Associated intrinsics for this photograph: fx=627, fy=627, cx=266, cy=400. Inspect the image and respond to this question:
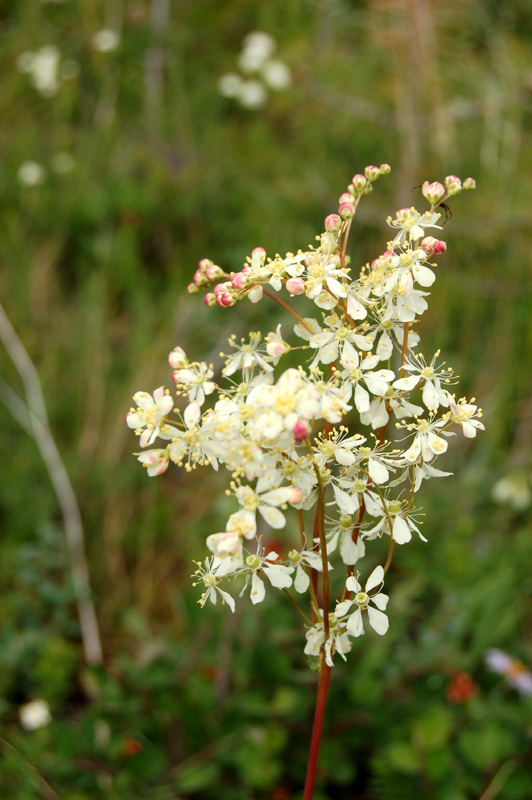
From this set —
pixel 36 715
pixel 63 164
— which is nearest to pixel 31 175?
pixel 63 164

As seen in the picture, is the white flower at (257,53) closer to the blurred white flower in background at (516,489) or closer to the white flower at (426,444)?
the blurred white flower in background at (516,489)

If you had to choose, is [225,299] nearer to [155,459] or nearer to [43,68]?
[155,459]

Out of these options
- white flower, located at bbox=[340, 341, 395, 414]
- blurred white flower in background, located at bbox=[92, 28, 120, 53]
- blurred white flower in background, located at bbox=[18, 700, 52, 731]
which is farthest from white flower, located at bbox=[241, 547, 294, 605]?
blurred white flower in background, located at bbox=[92, 28, 120, 53]

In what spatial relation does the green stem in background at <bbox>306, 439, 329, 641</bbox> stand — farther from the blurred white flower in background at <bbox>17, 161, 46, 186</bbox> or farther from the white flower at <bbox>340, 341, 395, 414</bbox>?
the blurred white flower in background at <bbox>17, 161, 46, 186</bbox>

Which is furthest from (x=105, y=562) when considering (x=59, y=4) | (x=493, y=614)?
(x=59, y=4)

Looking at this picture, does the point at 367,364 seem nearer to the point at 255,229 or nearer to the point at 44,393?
the point at 44,393

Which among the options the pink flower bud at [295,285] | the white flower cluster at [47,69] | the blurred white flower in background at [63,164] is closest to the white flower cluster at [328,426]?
the pink flower bud at [295,285]
